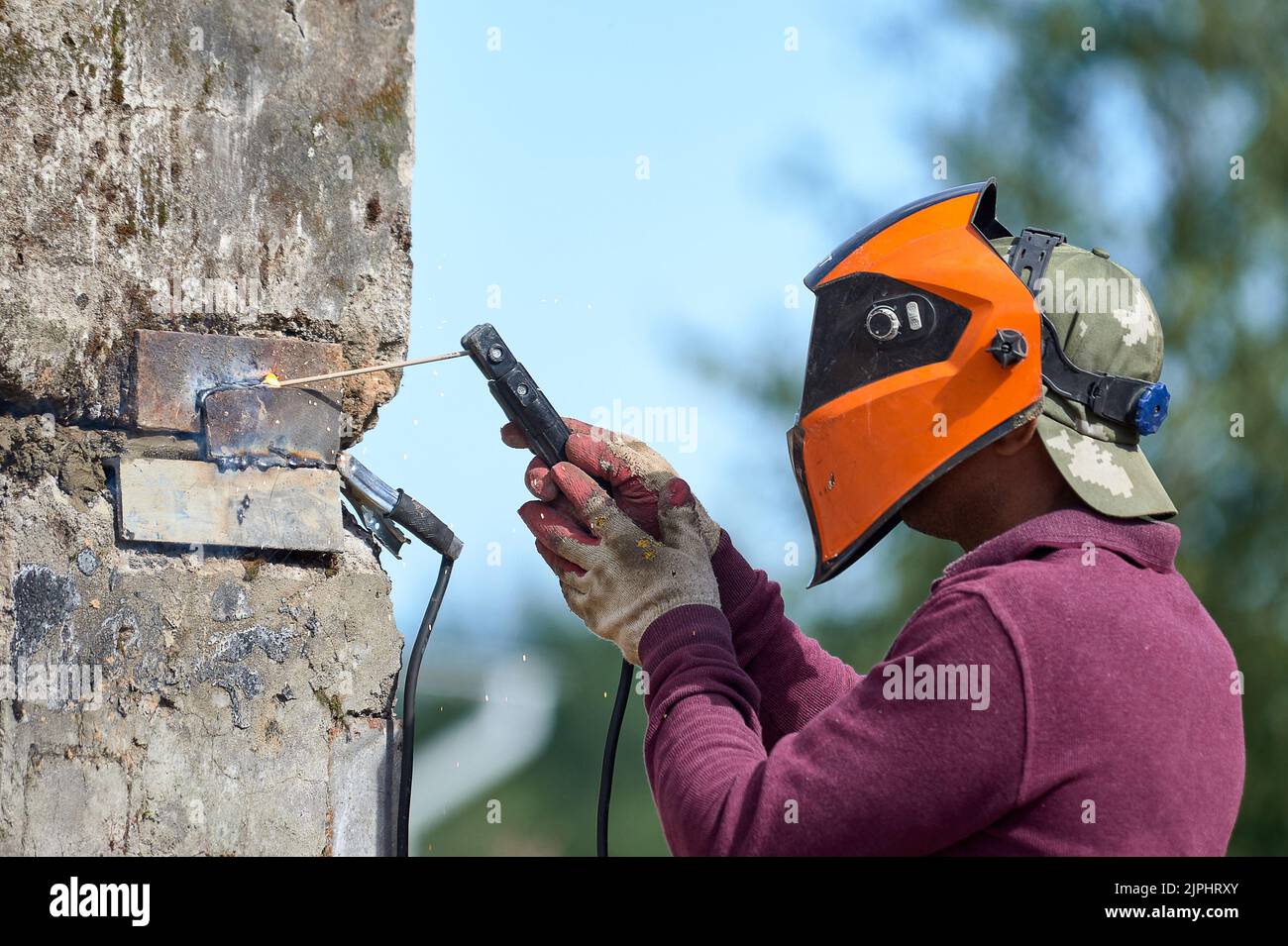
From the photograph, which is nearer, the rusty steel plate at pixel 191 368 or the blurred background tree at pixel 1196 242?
the rusty steel plate at pixel 191 368

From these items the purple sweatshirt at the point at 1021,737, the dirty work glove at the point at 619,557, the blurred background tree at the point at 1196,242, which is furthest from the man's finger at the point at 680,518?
the blurred background tree at the point at 1196,242

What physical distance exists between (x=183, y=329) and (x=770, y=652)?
106 cm

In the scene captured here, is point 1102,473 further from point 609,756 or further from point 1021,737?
point 609,756

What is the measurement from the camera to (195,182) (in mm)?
2041

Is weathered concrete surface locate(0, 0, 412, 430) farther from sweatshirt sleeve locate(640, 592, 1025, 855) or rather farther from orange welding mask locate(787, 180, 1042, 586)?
sweatshirt sleeve locate(640, 592, 1025, 855)

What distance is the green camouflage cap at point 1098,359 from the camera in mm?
1814

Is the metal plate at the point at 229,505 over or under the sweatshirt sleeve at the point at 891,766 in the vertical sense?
over

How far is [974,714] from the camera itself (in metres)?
1.59

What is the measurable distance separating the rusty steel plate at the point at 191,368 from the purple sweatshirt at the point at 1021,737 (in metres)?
0.87

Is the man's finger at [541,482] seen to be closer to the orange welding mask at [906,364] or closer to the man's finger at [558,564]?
the man's finger at [558,564]

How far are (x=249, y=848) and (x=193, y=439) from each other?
609 millimetres

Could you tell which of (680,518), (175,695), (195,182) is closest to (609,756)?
(680,518)
